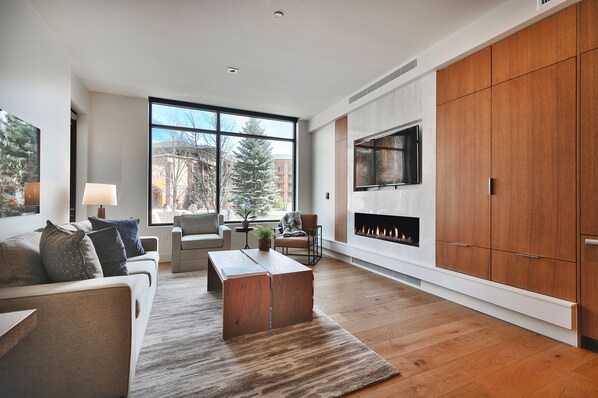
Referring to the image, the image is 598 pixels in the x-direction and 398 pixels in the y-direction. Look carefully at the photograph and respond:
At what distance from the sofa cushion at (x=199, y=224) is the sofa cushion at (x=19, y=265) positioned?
9.96 feet

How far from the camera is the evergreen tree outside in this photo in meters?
5.79

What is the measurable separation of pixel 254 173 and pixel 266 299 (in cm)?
398

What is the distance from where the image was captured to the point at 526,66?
2.42m

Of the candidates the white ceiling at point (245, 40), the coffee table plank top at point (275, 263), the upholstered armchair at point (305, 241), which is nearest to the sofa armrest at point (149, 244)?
the coffee table plank top at point (275, 263)

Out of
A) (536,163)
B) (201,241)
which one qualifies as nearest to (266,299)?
(201,241)

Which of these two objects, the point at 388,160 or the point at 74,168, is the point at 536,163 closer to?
the point at 388,160

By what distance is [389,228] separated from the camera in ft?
13.4

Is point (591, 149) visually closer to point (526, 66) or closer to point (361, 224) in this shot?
point (526, 66)

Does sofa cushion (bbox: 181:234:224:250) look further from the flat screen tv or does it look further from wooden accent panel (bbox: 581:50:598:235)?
wooden accent panel (bbox: 581:50:598:235)

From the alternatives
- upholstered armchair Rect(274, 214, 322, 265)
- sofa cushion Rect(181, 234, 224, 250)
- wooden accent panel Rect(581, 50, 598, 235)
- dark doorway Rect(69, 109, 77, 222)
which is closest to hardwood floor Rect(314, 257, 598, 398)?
wooden accent panel Rect(581, 50, 598, 235)

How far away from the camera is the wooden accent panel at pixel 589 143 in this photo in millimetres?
2002

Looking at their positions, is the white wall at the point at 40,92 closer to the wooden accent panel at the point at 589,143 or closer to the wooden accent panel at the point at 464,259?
the wooden accent panel at the point at 464,259

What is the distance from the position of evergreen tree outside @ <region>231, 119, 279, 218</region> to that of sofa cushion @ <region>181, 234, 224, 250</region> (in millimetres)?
1463

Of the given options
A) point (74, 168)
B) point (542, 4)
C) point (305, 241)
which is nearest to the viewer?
point (542, 4)
